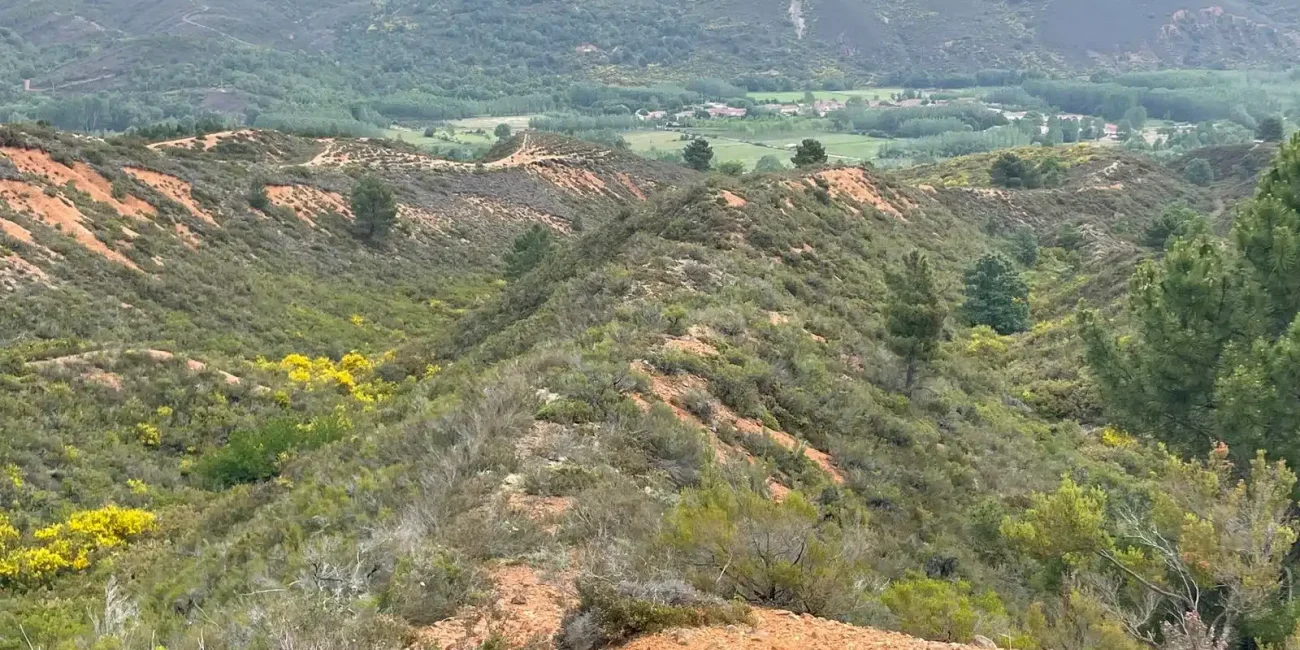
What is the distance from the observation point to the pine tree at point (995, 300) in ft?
97.9

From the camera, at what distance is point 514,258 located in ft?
132

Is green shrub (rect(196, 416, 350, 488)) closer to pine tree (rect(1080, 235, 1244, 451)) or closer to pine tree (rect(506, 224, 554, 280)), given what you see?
pine tree (rect(1080, 235, 1244, 451))

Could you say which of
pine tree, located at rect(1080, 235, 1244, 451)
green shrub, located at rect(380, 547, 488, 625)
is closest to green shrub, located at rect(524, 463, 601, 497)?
green shrub, located at rect(380, 547, 488, 625)

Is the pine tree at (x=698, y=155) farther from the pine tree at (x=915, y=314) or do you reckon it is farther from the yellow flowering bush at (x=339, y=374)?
the pine tree at (x=915, y=314)

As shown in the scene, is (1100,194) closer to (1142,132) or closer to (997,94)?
(1142,132)

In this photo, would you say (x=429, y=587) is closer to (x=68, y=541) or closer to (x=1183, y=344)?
(x=68, y=541)

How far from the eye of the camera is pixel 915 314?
16.0 meters

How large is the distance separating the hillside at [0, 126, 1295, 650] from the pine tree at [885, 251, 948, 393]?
30cm

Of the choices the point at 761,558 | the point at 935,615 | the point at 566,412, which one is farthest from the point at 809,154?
the point at 761,558

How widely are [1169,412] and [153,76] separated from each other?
21893cm

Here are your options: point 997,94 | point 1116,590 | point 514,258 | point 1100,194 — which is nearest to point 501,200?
point 514,258

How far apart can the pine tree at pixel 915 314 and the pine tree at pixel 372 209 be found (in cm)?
3280

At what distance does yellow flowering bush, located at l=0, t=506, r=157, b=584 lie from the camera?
1083cm

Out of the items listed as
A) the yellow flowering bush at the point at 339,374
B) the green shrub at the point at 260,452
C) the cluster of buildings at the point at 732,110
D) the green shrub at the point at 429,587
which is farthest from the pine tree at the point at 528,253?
the cluster of buildings at the point at 732,110
